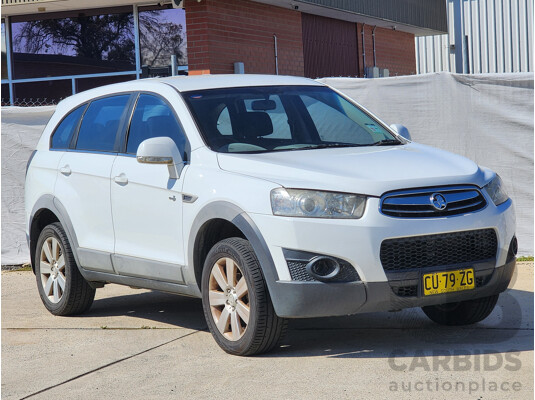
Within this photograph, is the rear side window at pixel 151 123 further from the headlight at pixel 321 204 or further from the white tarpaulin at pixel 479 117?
the white tarpaulin at pixel 479 117

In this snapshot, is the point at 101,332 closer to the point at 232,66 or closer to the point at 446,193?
the point at 446,193

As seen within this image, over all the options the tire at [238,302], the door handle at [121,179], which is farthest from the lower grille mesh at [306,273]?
the door handle at [121,179]

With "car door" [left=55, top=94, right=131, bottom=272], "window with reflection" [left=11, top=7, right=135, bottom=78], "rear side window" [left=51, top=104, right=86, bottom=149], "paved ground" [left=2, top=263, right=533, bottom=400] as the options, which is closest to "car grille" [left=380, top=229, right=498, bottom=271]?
"paved ground" [left=2, top=263, right=533, bottom=400]

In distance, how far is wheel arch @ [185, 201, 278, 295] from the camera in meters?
5.70

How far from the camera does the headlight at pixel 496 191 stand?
6.08 metres

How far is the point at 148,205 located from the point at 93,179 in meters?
0.81

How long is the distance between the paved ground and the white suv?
277 mm

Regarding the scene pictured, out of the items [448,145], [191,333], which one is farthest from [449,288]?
[448,145]

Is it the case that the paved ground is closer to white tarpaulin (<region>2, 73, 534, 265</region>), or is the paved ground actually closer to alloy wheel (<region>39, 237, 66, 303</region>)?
alloy wheel (<region>39, 237, 66, 303</region>)

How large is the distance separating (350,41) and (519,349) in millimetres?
17222

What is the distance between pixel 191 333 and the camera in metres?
6.96

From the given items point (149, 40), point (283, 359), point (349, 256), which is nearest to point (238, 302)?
point (283, 359)

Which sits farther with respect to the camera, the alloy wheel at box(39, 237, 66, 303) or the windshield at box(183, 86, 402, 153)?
the alloy wheel at box(39, 237, 66, 303)

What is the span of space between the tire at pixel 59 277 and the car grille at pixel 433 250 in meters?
3.09
